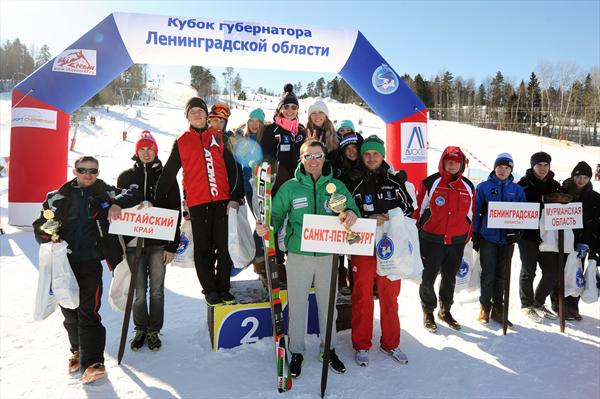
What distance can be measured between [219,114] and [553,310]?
456cm

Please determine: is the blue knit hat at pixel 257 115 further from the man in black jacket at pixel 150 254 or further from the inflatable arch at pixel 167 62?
the inflatable arch at pixel 167 62

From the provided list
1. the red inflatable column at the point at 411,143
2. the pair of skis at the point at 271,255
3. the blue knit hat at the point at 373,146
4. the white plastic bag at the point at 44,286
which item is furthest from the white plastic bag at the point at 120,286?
the red inflatable column at the point at 411,143

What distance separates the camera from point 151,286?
3.57 m

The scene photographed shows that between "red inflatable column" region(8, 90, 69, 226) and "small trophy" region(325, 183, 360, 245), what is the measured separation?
22.2 feet

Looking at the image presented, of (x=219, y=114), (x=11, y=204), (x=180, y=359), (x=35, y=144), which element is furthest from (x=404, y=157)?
(x=11, y=204)

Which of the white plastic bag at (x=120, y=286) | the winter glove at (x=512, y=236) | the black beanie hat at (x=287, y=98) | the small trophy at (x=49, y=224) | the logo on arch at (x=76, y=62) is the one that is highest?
the logo on arch at (x=76, y=62)

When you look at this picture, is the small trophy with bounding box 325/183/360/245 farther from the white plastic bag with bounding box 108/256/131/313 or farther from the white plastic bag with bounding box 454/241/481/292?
the white plastic bag with bounding box 108/256/131/313

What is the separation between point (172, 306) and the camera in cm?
452

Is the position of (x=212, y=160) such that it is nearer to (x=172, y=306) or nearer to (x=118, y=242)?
(x=118, y=242)

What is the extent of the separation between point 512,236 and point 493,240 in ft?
0.62

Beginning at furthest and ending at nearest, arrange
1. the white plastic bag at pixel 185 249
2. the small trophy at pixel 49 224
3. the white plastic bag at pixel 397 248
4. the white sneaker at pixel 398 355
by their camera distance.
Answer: the white plastic bag at pixel 185 249 < the white sneaker at pixel 398 355 < the white plastic bag at pixel 397 248 < the small trophy at pixel 49 224

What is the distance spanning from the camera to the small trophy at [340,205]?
288 centimetres

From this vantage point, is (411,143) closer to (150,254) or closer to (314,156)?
(314,156)

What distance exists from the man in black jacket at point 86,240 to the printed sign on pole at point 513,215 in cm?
363
